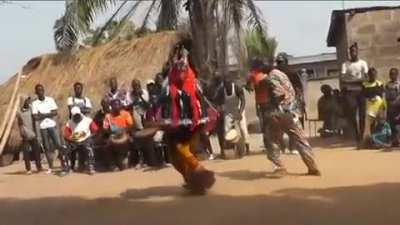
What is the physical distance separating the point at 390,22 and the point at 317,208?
10406 mm

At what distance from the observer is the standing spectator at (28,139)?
14.0m

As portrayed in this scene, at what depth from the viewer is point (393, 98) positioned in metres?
14.2

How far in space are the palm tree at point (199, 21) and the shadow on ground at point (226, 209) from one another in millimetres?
5727

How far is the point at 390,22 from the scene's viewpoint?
17.8 meters

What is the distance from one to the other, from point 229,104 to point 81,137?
257 centimetres

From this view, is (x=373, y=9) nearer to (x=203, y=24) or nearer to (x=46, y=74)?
(x=203, y=24)

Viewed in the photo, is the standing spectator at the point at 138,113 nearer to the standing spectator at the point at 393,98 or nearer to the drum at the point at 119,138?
the drum at the point at 119,138

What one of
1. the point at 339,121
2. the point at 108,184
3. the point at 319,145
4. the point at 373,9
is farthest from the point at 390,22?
the point at 108,184

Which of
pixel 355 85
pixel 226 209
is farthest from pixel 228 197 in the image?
pixel 355 85

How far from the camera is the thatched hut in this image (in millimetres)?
17641

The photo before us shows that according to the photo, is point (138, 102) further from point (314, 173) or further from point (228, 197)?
point (228, 197)

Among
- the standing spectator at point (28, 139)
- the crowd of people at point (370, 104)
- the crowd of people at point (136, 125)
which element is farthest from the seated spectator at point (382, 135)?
the standing spectator at point (28, 139)

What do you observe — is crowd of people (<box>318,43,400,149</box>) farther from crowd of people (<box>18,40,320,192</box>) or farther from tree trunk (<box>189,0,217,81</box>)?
tree trunk (<box>189,0,217,81</box>)

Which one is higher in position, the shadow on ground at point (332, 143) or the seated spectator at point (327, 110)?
the seated spectator at point (327, 110)
